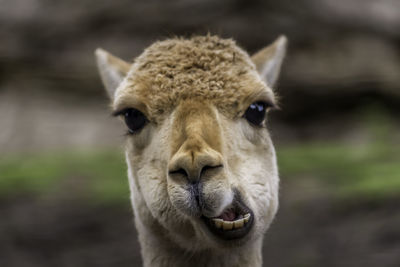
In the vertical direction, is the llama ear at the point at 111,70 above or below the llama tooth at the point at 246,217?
above

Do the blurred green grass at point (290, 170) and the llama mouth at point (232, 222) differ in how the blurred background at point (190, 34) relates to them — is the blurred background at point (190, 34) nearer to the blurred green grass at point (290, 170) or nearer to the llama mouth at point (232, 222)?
the blurred green grass at point (290, 170)

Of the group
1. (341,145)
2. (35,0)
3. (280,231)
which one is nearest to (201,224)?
A: (280,231)

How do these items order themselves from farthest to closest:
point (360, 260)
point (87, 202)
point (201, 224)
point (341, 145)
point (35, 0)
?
point (35, 0), point (341, 145), point (87, 202), point (360, 260), point (201, 224)

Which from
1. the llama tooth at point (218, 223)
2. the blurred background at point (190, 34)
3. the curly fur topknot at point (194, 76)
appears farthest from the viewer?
the blurred background at point (190, 34)

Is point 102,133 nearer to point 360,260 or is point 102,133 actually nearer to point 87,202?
point 87,202

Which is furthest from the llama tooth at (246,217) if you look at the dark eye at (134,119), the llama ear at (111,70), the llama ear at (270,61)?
the llama ear at (111,70)

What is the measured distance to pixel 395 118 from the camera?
1264cm

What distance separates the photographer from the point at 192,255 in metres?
3.72

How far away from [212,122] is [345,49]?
958 cm

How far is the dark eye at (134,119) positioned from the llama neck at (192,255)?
26.9 inches

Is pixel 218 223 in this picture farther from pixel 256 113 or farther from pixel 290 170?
pixel 290 170

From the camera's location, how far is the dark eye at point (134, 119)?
3769mm

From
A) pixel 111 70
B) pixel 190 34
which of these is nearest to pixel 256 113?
pixel 111 70

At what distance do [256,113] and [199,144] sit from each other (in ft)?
2.49
